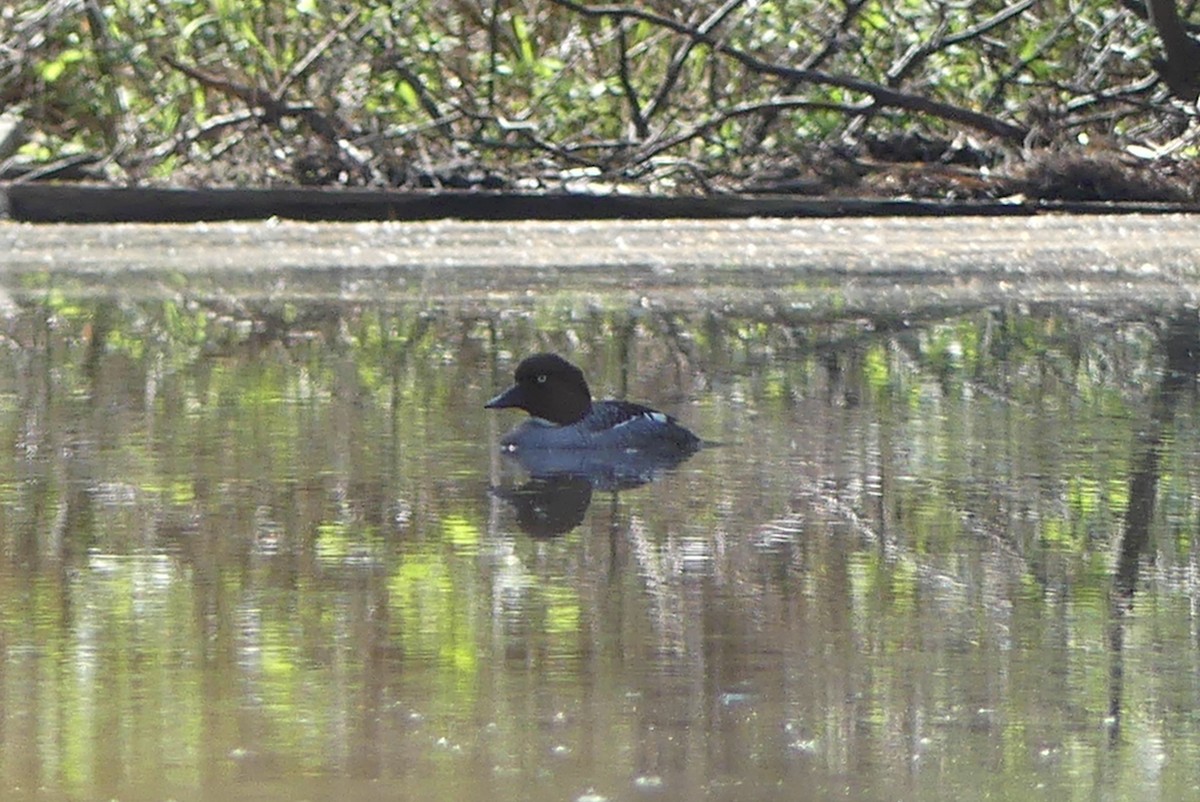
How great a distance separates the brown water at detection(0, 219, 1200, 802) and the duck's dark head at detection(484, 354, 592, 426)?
0.19m

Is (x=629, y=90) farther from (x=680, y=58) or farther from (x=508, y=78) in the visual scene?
(x=508, y=78)

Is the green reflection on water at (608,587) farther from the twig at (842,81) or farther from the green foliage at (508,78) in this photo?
the green foliage at (508,78)

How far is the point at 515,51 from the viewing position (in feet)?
48.1

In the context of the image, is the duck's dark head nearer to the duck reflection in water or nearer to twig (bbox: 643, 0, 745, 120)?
the duck reflection in water

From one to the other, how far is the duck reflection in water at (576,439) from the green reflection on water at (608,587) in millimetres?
113

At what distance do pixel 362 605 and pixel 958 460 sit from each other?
2105 millimetres

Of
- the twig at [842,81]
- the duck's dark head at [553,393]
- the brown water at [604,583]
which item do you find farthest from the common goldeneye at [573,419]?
the twig at [842,81]

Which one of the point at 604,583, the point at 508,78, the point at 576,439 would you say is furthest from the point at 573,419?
the point at 508,78

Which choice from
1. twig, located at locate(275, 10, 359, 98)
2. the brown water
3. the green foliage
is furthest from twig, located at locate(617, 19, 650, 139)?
the brown water

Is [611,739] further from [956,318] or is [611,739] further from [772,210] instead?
[772,210]

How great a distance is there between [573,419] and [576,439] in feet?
0.26

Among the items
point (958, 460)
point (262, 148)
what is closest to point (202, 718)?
point (958, 460)

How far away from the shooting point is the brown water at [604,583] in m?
3.19

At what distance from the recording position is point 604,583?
4.39m
